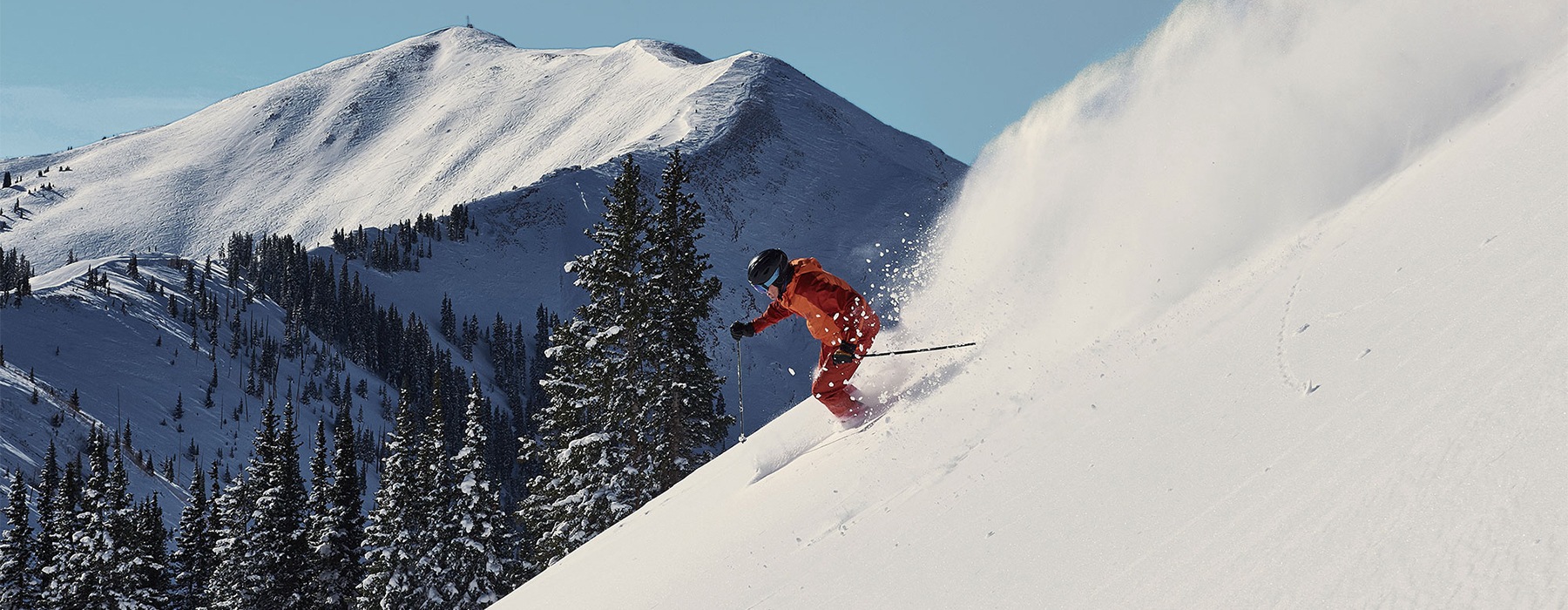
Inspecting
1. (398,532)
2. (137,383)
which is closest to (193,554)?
(398,532)

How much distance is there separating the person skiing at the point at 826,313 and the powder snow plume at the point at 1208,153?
1.26 meters

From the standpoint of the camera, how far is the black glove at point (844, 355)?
31.5 feet

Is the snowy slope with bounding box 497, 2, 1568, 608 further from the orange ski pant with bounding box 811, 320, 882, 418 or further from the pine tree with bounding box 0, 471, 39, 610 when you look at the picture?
the pine tree with bounding box 0, 471, 39, 610

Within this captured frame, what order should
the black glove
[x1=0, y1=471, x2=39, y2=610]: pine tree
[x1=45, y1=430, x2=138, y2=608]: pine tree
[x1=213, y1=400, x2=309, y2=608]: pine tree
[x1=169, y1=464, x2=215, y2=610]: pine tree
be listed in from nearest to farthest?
the black glove → [x1=45, y1=430, x2=138, y2=608]: pine tree → [x1=213, y1=400, x2=309, y2=608]: pine tree → [x1=0, y1=471, x2=39, y2=610]: pine tree → [x1=169, y1=464, x2=215, y2=610]: pine tree

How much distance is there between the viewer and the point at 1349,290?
18.8ft

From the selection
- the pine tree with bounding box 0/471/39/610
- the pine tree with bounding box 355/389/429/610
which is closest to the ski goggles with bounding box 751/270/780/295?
the pine tree with bounding box 355/389/429/610

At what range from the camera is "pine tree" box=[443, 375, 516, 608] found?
96.7ft

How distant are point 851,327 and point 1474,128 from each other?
5.52 meters

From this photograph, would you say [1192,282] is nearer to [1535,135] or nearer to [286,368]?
[1535,135]

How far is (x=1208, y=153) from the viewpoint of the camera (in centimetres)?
1056

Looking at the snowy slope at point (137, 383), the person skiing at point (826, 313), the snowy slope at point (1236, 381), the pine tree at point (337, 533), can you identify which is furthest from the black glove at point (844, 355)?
the snowy slope at point (137, 383)

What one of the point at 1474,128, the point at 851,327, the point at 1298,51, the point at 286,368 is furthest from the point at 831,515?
the point at 286,368

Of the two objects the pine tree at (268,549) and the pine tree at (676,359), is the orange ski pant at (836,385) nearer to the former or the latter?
the pine tree at (676,359)

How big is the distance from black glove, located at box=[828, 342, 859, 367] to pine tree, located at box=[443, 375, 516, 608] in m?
21.8
